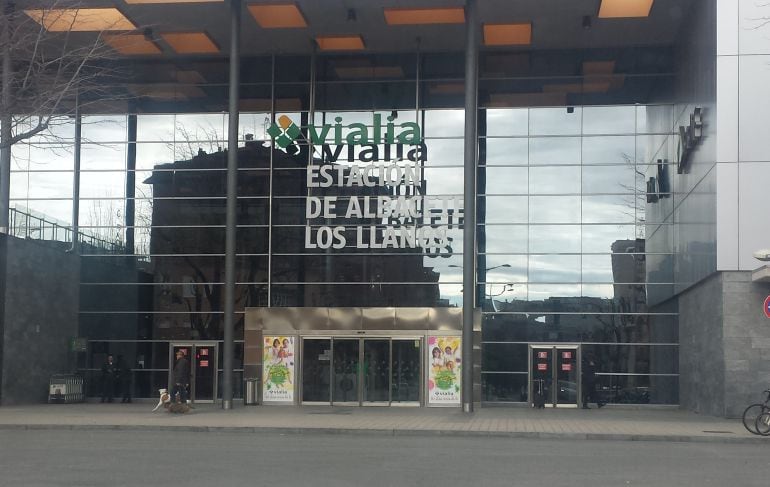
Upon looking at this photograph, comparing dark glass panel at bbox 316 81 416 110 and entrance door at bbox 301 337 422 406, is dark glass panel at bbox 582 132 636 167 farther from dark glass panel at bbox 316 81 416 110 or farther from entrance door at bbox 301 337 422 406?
entrance door at bbox 301 337 422 406

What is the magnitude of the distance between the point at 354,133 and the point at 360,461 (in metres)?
19.0

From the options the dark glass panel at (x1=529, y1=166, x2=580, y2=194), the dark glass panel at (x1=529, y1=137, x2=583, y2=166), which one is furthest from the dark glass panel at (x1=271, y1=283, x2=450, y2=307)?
the dark glass panel at (x1=529, y1=137, x2=583, y2=166)

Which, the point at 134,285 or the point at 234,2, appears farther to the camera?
the point at 134,285

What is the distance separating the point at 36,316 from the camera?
Answer: 1243 inches

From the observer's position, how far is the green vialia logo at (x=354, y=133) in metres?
32.8

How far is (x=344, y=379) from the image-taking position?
105 feet

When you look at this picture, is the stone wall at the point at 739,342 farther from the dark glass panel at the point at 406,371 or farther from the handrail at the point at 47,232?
the handrail at the point at 47,232

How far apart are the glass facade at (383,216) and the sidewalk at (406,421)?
10.6 ft

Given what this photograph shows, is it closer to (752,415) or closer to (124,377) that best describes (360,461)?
(752,415)

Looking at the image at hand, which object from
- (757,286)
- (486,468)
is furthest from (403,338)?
(486,468)

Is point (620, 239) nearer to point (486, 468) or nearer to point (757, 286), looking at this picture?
point (757, 286)

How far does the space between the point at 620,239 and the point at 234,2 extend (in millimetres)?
14570

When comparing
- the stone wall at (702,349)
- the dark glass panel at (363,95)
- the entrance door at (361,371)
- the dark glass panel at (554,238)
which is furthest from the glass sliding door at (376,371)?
the stone wall at (702,349)

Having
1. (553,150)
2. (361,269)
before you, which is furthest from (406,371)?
(553,150)
